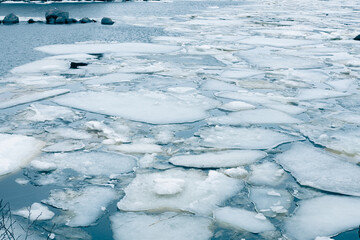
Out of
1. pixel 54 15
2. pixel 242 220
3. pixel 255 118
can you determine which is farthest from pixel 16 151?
pixel 54 15

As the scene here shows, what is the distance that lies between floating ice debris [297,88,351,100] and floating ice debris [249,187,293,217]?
6.36 feet

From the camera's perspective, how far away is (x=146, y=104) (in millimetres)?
3557

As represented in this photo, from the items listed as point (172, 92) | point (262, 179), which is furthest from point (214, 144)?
point (172, 92)

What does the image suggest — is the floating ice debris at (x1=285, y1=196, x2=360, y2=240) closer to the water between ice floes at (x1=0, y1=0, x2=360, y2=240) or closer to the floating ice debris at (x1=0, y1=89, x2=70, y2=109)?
the water between ice floes at (x1=0, y1=0, x2=360, y2=240)

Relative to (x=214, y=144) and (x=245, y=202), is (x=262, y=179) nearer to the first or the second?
(x=245, y=202)

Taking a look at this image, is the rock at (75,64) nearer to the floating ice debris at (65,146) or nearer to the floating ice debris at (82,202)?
the floating ice debris at (65,146)

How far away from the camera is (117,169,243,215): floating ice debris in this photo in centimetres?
197

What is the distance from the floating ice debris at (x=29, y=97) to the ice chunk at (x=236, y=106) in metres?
1.60

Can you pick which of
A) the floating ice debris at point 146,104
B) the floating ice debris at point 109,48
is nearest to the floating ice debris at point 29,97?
the floating ice debris at point 146,104

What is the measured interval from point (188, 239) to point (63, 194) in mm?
741

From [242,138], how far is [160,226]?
1.23 m

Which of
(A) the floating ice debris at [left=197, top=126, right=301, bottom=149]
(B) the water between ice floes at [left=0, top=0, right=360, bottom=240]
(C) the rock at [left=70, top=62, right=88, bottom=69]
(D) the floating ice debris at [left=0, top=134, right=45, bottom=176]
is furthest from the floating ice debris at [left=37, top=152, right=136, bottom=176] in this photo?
(C) the rock at [left=70, top=62, right=88, bottom=69]

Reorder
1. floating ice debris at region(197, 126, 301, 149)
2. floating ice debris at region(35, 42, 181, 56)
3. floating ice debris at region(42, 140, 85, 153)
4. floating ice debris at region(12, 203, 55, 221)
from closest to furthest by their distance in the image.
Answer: floating ice debris at region(12, 203, 55, 221) < floating ice debris at region(42, 140, 85, 153) < floating ice debris at region(197, 126, 301, 149) < floating ice debris at region(35, 42, 181, 56)

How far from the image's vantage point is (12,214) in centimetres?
185
